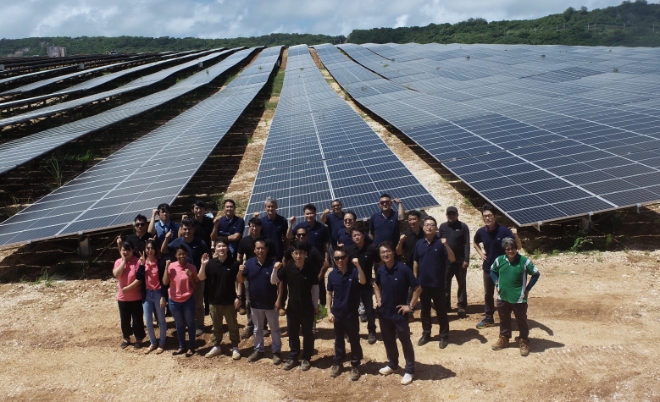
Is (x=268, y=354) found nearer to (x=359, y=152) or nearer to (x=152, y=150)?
(x=359, y=152)

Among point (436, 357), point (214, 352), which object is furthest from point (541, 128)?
point (214, 352)

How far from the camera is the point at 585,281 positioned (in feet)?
29.5

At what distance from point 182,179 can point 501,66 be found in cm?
3217

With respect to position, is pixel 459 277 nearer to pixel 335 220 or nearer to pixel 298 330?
pixel 335 220

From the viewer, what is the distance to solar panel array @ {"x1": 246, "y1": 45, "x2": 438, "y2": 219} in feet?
37.3

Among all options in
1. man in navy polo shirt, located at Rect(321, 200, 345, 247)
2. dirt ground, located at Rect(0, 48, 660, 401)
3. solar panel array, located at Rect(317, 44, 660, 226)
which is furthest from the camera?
solar panel array, located at Rect(317, 44, 660, 226)

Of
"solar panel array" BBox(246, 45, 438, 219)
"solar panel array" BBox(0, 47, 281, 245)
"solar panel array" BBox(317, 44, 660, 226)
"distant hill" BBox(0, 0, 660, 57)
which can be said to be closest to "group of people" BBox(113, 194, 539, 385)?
"solar panel array" BBox(246, 45, 438, 219)

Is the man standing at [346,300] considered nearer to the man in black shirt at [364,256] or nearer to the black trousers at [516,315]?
the man in black shirt at [364,256]

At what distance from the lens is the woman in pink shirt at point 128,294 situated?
7.78m

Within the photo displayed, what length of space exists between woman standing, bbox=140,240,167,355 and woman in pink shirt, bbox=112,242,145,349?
0.14 m

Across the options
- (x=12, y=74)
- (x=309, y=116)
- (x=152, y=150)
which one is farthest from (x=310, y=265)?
(x=12, y=74)

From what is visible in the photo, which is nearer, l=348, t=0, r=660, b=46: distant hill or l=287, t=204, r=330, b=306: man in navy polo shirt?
l=287, t=204, r=330, b=306: man in navy polo shirt

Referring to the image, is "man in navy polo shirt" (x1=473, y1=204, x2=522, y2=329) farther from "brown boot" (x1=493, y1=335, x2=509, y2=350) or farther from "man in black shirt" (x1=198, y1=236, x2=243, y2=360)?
"man in black shirt" (x1=198, y1=236, x2=243, y2=360)

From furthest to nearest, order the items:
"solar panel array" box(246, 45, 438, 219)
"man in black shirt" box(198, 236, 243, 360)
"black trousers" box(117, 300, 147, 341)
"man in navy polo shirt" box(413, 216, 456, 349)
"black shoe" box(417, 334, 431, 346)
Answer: "solar panel array" box(246, 45, 438, 219), "black trousers" box(117, 300, 147, 341), "black shoe" box(417, 334, 431, 346), "man in black shirt" box(198, 236, 243, 360), "man in navy polo shirt" box(413, 216, 456, 349)
